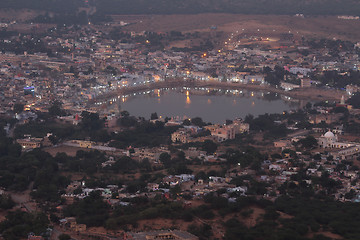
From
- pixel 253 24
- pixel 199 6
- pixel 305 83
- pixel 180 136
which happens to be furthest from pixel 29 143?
pixel 199 6

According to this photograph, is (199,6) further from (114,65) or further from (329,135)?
(329,135)

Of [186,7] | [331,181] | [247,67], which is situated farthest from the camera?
[186,7]

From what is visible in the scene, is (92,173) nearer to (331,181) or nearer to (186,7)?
(331,181)

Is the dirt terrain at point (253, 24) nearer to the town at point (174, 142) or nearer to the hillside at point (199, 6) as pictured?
the town at point (174, 142)

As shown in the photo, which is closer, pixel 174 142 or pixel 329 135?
pixel 329 135

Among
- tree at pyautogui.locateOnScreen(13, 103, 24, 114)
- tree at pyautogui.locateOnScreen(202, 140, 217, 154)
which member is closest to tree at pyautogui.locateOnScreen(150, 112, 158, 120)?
tree at pyautogui.locateOnScreen(13, 103, 24, 114)

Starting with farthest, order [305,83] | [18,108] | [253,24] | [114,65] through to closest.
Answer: [253,24]
[114,65]
[305,83]
[18,108]

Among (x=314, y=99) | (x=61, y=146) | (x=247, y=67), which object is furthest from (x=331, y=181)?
(x=247, y=67)

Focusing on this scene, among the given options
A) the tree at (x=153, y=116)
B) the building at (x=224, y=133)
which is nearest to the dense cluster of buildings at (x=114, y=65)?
the tree at (x=153, y=116)

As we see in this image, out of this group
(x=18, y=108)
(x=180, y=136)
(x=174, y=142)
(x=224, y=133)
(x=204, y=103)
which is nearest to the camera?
(x=174, y=142)
